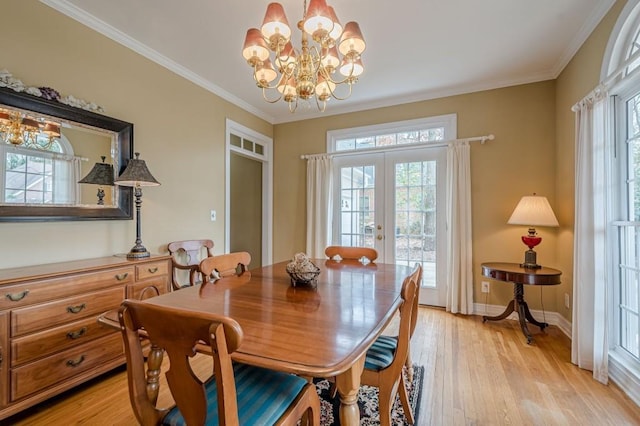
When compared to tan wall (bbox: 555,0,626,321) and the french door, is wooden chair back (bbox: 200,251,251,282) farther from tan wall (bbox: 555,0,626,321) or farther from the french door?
tan wall (bbox: 555,0,626,321)

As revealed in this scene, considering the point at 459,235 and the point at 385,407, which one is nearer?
the point at 385,407

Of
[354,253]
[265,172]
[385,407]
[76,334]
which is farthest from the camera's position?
[265,172]

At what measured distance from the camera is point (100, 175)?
2311mm

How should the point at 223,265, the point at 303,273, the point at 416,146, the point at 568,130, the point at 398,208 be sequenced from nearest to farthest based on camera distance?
the point at 303,273 < the point at 223,265 < the point at 568,130 < the point at 416,146 < the point at 398,208

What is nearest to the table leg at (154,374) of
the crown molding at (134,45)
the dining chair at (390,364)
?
the dining chair at (390,364)

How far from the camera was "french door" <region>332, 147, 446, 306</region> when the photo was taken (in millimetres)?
3582

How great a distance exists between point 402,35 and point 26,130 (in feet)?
9.44

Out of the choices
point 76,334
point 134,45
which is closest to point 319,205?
point 134,45

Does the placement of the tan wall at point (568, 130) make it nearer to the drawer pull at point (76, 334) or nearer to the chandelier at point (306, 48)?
the chandelier at point (306, 48)

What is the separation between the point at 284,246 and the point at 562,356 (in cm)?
335

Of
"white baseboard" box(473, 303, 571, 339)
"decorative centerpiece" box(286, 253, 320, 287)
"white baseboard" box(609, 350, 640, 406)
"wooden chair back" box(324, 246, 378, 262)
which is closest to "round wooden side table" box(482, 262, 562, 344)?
"white baseboard" box(473, 303, 571, 339)

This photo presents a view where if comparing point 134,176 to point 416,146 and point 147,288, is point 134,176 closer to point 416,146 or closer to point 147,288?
point 147,288

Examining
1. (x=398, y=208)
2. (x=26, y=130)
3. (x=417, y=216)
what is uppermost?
(x=26, y=130)

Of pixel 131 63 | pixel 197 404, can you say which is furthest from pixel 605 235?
pixel 131 63
